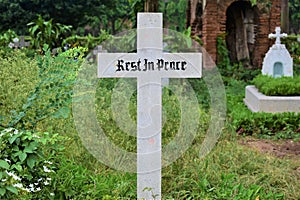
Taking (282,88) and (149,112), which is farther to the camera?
(282,88)

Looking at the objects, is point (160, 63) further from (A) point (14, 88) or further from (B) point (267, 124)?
(B) point (267, 124)

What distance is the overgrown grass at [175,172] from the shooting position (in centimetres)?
388

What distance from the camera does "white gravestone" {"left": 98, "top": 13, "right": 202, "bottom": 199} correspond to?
3725mm

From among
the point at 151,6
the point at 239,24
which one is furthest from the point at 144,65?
the point at 239,24

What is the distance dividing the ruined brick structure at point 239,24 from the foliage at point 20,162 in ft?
34.3

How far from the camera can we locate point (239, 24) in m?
14.9

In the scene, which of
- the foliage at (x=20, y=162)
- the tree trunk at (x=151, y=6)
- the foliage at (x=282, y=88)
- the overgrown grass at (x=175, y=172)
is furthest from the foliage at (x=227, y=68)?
the foliage at (x=20, y=162)

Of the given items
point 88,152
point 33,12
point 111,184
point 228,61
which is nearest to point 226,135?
point 88,152

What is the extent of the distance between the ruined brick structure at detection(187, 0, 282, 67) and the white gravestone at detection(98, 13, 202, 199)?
32.4 feet

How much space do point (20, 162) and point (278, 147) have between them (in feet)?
13.8

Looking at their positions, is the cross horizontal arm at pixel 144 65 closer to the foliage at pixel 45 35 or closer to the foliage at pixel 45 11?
the foliage at pixel 45 35

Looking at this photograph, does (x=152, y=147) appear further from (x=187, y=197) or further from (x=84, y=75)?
(x=84, y=75)

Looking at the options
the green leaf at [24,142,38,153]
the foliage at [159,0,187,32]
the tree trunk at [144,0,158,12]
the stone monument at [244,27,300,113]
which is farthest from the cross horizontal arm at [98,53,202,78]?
the foliage at [159,0,187,32]

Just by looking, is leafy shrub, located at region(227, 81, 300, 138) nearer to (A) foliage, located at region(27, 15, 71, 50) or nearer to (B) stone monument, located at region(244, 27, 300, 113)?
(B) stone monument, located at region(244, 27, 300, 113)
